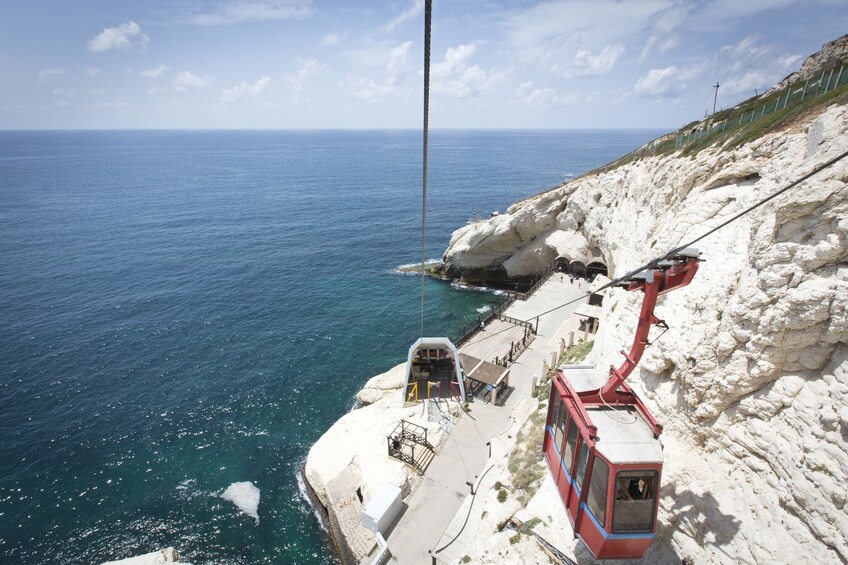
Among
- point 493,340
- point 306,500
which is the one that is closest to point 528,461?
point 306,500

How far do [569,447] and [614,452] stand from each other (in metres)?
1.80

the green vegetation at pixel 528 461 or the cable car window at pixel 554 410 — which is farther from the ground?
the cable car window at pixel 554 410

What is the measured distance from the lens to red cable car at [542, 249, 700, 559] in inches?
381

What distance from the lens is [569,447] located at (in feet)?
37.5

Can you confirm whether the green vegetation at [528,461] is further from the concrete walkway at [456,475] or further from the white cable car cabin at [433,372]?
the white cable car cabin at [433,372]

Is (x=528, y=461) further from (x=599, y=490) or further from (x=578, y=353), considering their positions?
(x=578, y=353)

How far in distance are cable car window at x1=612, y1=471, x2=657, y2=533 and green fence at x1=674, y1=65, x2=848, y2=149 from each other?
21.3 m

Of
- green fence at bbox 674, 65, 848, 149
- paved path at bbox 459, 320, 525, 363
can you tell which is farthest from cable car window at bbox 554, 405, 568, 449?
green fence at bbox 674, 65, 848, 149

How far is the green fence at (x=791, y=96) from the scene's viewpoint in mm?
19688

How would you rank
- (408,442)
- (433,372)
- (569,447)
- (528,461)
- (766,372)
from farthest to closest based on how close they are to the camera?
(433,372) < (408,442) < (528,461) < (766,372) < (569,447)

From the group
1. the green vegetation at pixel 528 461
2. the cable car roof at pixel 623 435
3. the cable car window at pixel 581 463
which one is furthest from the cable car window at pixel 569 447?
the green vegetation at pixel 528 461

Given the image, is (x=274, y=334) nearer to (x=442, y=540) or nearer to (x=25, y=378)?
(x=25, y=378)

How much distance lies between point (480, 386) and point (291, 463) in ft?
44.9

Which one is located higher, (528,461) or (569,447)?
(569,447)
